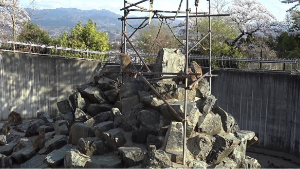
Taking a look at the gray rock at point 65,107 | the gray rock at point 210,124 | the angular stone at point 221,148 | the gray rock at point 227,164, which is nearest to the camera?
the gray rock at point 227,164

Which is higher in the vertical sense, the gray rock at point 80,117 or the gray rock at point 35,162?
the gray rock at point 80,117

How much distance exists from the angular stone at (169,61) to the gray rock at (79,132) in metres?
2.93

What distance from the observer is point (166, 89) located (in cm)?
863

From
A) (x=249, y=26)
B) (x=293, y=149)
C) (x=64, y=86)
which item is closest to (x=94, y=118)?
(x=64, y=86)

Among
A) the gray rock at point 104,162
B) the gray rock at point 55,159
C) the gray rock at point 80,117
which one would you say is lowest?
the gray rock at point 55,159

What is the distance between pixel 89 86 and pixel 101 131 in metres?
3.21

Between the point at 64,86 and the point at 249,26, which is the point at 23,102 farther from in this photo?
the point at 249,26

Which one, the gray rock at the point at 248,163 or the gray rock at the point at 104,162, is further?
the gray rock at the point at 248,163

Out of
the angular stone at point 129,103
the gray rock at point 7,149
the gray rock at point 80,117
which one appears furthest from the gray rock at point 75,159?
the gray rock at point 7,149

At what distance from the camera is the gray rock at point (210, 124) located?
327 inches

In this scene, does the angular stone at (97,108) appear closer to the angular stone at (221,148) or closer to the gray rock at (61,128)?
the gray rock at (61,128)

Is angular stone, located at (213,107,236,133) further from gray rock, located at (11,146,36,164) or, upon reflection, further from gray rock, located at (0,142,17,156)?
gray rock, located at (0,142,17,156)

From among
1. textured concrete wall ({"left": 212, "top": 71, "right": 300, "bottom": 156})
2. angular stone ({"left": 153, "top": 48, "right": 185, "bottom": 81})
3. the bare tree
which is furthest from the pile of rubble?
the bare tree

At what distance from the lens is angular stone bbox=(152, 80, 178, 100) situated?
8602 millimetres
